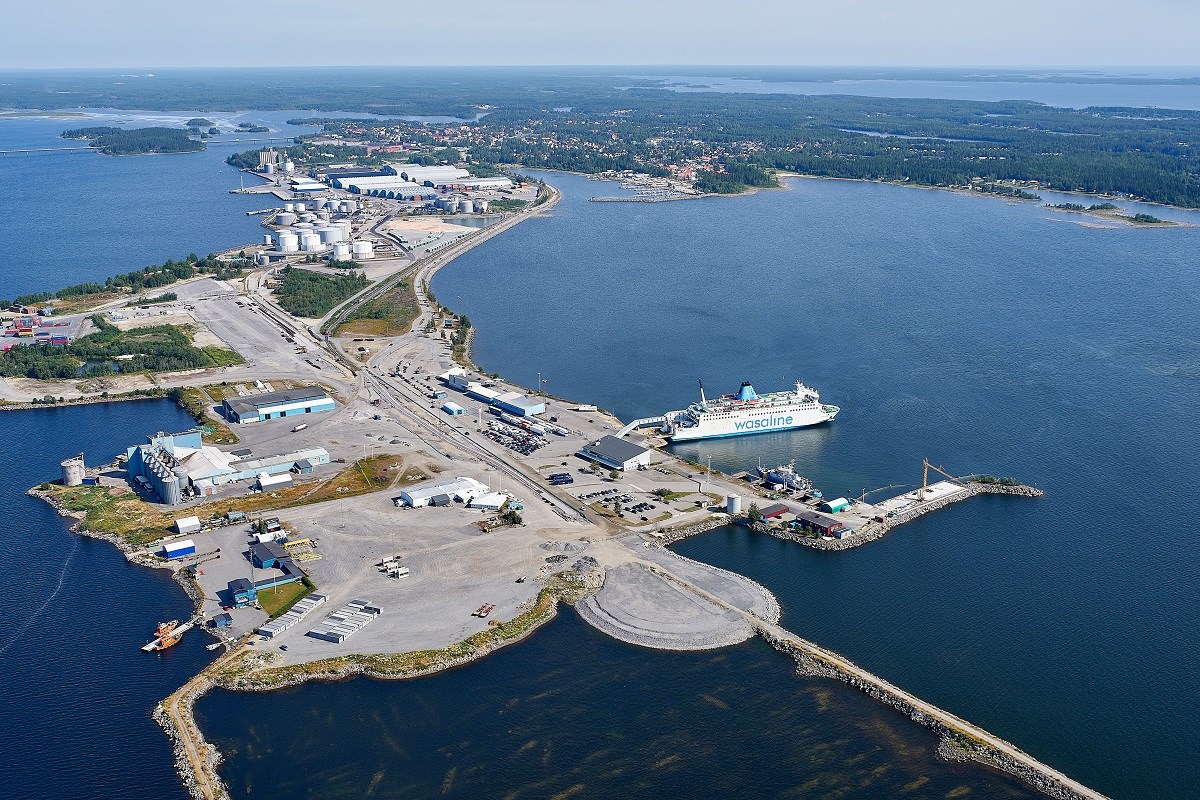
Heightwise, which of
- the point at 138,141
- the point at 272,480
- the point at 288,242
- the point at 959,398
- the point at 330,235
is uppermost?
the point at 138,141

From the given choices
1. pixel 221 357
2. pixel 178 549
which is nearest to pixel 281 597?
pixel 178 549

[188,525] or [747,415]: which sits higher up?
[747,415]

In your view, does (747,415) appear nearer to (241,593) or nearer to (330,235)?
(241,593)

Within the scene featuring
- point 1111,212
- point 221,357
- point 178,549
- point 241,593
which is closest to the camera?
point 241,593

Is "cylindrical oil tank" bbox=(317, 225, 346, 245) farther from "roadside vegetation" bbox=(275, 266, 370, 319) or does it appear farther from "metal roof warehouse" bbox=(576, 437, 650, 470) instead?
"metal roof warehouse" bbox=(576, 437, 650, 470)

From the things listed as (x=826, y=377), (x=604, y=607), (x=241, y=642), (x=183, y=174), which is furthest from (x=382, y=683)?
(x=183, y=174)

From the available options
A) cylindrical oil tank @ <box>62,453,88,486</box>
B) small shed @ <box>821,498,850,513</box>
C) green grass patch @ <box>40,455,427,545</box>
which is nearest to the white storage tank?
cylindrical oil tank @ <box>62,453,88,486</box>
